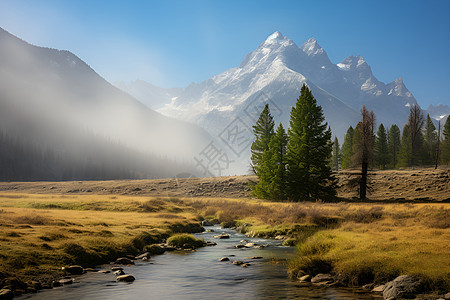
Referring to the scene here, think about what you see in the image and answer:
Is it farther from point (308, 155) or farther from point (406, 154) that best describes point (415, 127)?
point (308, 155)

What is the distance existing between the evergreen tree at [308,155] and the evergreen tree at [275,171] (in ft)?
5.93

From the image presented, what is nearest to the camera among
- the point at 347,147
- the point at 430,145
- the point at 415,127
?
the point at 415,127

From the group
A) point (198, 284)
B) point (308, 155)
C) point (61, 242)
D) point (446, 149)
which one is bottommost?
point (198, 284)

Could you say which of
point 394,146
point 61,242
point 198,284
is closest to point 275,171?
point 61,242

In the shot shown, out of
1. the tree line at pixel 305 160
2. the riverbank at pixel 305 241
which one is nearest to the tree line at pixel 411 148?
the tree line at pixel 305 160

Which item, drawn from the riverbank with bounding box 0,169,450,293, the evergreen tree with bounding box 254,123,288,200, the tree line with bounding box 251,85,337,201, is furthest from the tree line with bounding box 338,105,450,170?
the riverbank with bounding box 0,169,450,293

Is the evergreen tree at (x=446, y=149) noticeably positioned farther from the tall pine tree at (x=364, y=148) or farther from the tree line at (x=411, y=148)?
the tall pine tree at (x=364, y=148)

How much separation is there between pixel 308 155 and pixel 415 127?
5416 cm

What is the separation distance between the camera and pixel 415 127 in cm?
8756

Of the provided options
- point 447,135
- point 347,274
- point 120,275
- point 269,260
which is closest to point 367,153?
point 269,260

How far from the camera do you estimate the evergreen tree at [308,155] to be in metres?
50.9

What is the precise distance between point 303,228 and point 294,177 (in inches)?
871

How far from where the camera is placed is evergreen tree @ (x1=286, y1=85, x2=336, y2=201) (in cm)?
5091

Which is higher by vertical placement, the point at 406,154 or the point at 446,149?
the point at 446,149
